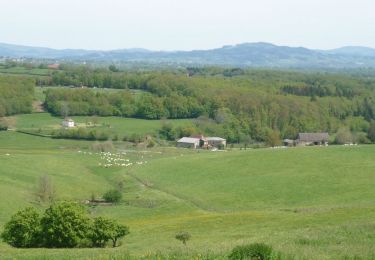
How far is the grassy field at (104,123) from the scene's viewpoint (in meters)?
123

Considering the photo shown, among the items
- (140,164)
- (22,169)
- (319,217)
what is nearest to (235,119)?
(140,164)

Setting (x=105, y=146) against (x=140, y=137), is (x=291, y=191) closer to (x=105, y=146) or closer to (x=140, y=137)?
(x=105, y=146)

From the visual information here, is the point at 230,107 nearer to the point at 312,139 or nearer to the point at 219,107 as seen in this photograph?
the point at 219,107

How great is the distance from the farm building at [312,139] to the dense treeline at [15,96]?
55595 millimetres

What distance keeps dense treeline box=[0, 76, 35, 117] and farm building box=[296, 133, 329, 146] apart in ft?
182

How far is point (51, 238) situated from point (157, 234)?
6.51 m

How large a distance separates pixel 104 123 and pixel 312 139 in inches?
1606

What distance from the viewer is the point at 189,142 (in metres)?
119

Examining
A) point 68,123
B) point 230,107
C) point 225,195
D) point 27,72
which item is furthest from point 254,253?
point 27,72

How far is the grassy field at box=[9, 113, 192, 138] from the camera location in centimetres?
12325

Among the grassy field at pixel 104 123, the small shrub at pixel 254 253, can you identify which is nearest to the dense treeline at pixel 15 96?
the grassy field at pixel 104 123

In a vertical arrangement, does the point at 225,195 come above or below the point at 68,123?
above

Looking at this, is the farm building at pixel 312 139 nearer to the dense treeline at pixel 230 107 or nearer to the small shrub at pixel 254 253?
the dense treeline at pixel 230 107

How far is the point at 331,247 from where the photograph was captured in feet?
82.6
